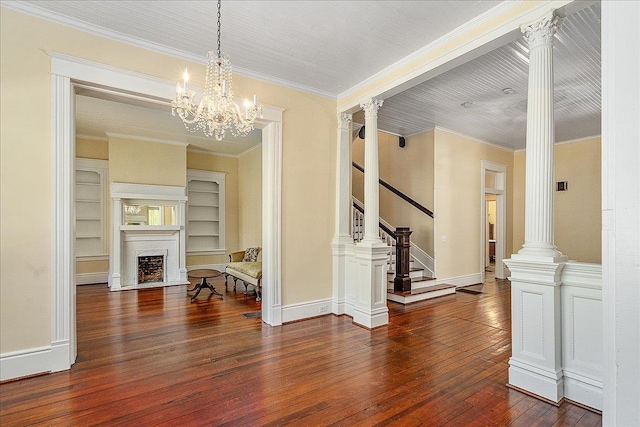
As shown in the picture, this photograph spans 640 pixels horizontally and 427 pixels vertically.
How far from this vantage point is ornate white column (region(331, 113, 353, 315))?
181 inches

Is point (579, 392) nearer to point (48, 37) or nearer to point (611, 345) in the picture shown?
point (611, 345)

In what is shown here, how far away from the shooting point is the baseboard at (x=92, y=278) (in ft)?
22.2

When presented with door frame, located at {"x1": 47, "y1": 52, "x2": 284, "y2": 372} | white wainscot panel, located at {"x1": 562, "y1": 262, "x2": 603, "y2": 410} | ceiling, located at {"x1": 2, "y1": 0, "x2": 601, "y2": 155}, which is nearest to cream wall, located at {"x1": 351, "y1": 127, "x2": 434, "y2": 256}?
ceiling, located at {"x1": 2, "y1": 0, "x2": 601, "y2": 155}

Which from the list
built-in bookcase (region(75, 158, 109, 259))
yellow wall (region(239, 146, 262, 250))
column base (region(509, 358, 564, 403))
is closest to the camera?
column base (region(509, 358, 564, 403))

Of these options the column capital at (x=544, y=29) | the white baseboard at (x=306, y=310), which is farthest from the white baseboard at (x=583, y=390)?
the white baseboard at (x=306, y=310)

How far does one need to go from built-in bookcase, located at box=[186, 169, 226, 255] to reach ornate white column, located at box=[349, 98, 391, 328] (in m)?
5.47

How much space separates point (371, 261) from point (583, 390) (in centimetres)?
232

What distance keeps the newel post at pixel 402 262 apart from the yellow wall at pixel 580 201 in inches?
174

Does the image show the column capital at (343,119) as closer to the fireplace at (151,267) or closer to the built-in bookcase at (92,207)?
the fireplace at (151,267)

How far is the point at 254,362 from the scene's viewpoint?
302cm

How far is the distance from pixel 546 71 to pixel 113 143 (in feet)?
24.9

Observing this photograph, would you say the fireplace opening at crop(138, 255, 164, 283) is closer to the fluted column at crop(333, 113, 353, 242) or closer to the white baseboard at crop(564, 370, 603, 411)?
the fluted column at crop(333, 113, 353, 242)

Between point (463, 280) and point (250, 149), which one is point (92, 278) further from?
point (463, 280)

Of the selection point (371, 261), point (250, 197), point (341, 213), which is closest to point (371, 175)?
point (341, 213)
